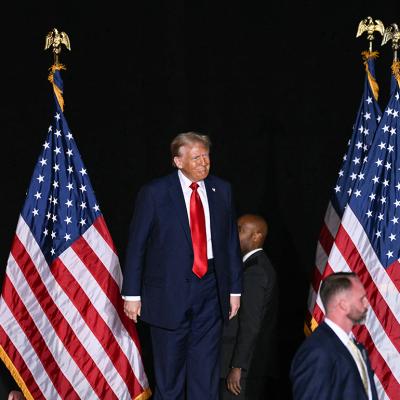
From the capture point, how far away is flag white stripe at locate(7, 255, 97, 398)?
5289 millimetres

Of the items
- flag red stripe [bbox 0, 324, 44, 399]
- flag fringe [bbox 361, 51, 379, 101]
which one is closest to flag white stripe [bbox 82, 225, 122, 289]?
flag red stripe [bbox 0, 324, 44, 399]

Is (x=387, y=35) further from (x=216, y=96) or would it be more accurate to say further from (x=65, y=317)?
(x=65, y=317)

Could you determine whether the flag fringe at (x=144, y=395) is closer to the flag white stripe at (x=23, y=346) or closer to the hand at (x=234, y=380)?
the flag white stripe at (x=23, y=346)

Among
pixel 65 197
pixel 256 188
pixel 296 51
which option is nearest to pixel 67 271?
pixel 65 197

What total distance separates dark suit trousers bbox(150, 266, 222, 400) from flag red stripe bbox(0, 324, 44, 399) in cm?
76

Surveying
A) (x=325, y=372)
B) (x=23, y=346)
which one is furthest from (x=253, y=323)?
(x=325, y=372)

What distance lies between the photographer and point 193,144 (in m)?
4.78

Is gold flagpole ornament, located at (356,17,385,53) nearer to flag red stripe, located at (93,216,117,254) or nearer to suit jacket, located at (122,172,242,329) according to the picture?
suit jacket, located at (122,172,242,329)

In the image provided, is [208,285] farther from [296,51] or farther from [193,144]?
[296,51]

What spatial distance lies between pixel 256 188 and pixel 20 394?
1.99m

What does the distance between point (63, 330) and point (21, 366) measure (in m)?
0.29

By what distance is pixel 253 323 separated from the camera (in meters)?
5.01

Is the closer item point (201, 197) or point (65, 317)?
point (201, 197)

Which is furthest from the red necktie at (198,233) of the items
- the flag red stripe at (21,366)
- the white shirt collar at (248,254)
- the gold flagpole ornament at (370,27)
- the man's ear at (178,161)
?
the gold flagpole ornament at (370,27)
